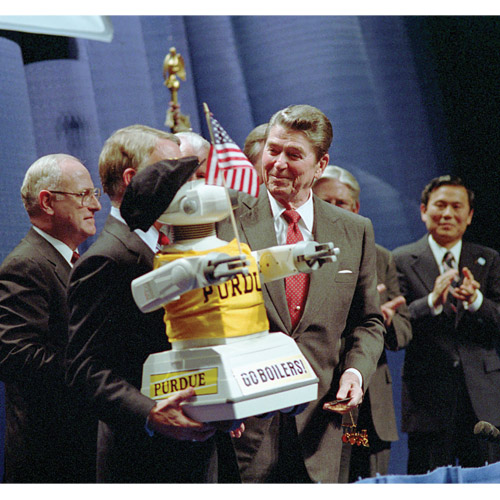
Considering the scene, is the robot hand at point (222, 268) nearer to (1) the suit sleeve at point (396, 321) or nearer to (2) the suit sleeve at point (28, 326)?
(2) the suit sleeve at point (28, 326)

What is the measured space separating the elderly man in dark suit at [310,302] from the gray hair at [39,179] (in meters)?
0.65

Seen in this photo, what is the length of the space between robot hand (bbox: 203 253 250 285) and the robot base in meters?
0.24

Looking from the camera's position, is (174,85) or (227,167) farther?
(174,85)

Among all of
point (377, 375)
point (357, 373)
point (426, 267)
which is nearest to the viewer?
point (357, 373)

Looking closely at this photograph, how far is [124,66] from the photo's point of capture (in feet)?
10.3

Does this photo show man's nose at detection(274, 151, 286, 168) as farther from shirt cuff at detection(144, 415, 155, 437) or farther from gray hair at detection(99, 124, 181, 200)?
shirt cuff at detection(144, 415, 155, 437)

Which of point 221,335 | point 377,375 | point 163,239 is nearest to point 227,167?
point 163,239

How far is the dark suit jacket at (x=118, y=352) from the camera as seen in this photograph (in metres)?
2.22

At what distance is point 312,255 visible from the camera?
Result: 88.3 inches

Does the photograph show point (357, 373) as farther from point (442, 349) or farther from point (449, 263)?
point (449, 263)

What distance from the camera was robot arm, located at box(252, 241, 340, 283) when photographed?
2.25m

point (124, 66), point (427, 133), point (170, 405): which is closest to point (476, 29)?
point (427, 133)

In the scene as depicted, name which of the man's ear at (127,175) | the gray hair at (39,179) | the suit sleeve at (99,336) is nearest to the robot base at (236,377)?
the suit sleeve at (99,336)

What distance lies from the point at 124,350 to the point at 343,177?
135 centimetres
